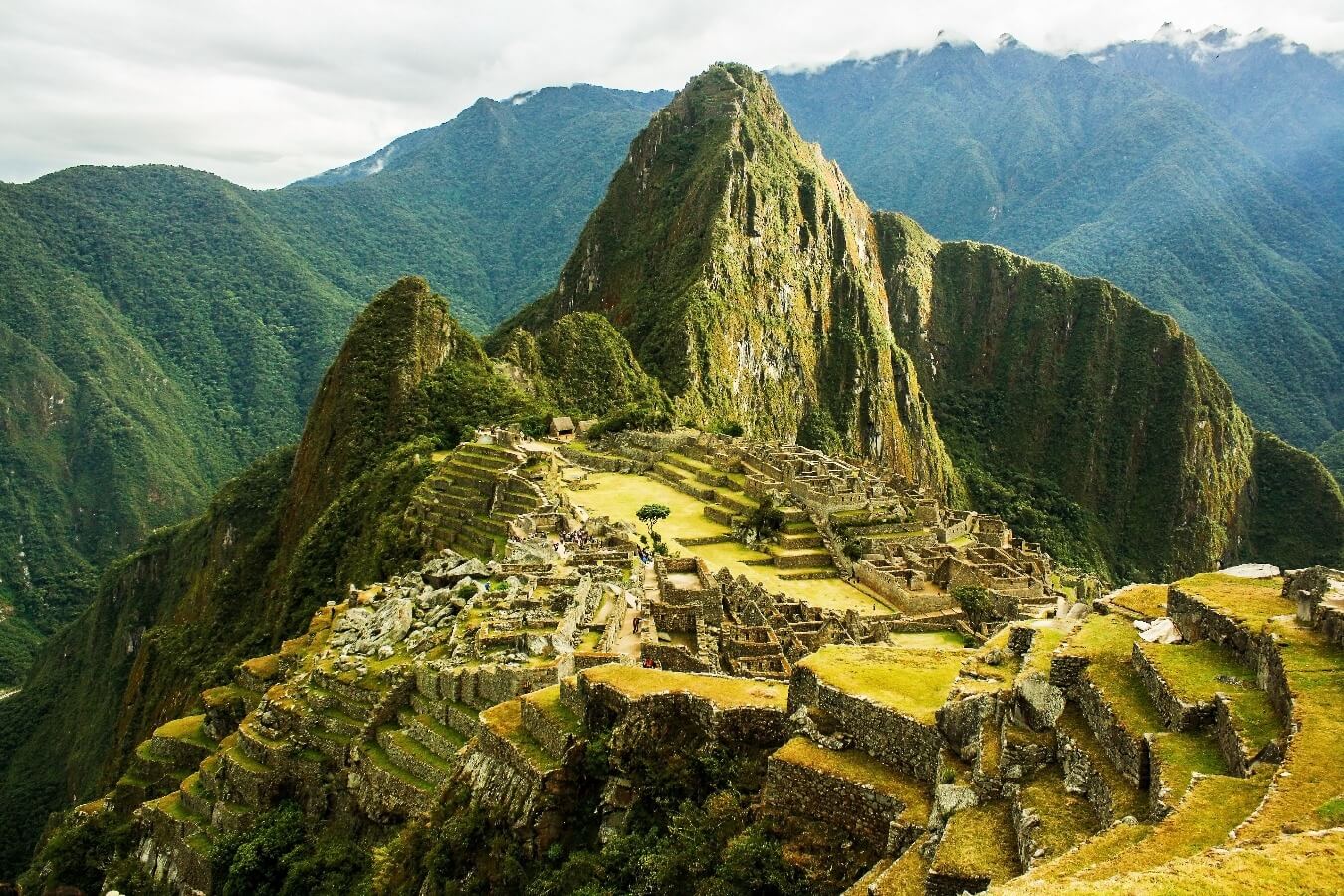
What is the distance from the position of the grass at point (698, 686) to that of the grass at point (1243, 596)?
520cm

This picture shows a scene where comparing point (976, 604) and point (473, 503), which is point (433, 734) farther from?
point (473, 503)

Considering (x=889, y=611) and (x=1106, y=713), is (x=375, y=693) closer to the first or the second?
(x=1106, y=713)

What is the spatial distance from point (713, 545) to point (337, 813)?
33801 millimetres

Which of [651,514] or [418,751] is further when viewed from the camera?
[651,514]

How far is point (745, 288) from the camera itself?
16062cm

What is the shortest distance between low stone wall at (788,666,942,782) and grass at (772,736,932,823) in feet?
0.37

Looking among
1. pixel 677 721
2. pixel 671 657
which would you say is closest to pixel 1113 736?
pixel 677 721

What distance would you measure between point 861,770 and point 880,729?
1.67ft

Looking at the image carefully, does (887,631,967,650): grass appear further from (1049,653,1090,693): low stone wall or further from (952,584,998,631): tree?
(1049,653,1090,693): low stone wall

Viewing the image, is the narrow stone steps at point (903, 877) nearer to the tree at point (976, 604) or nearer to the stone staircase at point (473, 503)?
the stone staircase at point (473, 503)

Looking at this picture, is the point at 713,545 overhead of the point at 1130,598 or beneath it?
beneath

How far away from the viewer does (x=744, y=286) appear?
161 metres

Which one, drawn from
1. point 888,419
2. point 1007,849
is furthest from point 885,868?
point 888,419

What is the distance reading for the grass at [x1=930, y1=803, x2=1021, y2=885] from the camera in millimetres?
7992
